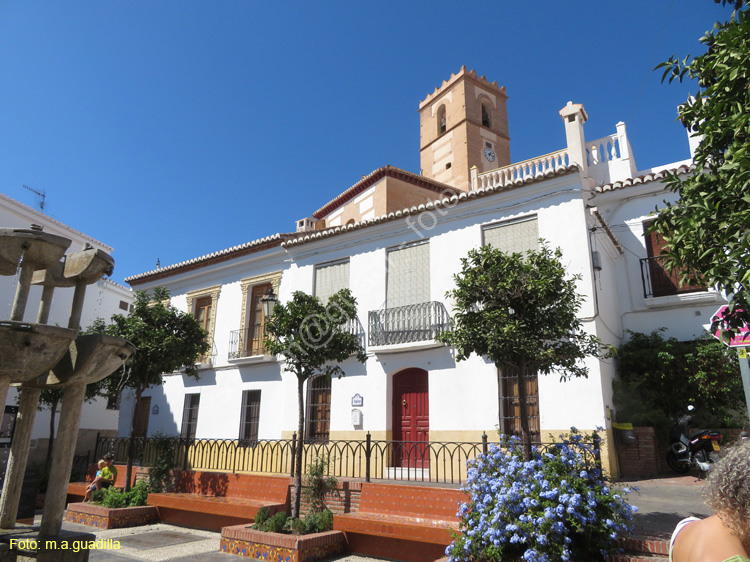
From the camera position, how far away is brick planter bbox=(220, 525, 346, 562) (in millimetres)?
7047

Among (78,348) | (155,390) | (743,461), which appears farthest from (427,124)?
(743,461)

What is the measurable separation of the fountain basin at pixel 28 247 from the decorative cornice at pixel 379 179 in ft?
45.2

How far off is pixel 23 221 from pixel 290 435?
15.2 m

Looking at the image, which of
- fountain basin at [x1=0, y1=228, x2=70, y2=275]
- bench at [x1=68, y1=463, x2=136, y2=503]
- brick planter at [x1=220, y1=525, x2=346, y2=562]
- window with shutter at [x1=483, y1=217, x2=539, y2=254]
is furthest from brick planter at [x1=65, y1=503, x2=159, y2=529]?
window with shutter at [x1=483, y1=217, x2=539, y2=254]

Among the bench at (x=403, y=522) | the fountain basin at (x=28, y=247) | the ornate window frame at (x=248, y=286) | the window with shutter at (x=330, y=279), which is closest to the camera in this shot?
the fountain basin at (x=28, y=247)

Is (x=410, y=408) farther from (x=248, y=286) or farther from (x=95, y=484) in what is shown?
(x=95, y=484)

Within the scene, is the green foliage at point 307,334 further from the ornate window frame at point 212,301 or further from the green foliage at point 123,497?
the ornate window frame at point 212,301

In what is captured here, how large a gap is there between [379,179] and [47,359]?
1502 cm

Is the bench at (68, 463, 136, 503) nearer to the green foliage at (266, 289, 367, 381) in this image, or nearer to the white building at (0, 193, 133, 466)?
the white building at (0, 193, 133, 466)


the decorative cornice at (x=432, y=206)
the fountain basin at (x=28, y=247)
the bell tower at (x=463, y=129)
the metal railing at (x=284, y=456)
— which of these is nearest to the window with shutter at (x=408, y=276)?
the decorative cornice at (x=432, y=206)

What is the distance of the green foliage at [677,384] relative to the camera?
10.2 m

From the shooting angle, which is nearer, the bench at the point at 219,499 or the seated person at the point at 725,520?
the seated person at the point at 725,520

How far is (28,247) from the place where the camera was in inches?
195

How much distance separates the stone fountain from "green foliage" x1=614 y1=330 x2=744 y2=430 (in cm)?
957
